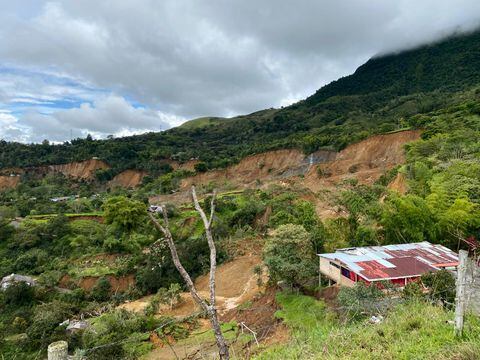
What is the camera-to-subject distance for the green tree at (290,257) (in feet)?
49.0

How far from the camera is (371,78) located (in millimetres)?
90562

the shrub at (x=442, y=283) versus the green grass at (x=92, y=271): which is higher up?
the shrub at (x=442, y=283)

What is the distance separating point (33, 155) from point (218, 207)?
54.4 meters

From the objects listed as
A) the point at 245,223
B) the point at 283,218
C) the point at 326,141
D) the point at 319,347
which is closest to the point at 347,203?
the point at 283,218

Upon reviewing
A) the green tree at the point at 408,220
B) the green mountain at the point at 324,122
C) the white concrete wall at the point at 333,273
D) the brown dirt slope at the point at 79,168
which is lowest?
the white concrete wall at the point at 333,273

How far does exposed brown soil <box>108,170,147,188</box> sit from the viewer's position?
2352 inches

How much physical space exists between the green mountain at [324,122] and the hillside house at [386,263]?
32668 millimetres

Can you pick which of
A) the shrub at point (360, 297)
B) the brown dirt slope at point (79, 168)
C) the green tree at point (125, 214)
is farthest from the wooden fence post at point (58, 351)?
the brown dirt slope at point (79, 168)

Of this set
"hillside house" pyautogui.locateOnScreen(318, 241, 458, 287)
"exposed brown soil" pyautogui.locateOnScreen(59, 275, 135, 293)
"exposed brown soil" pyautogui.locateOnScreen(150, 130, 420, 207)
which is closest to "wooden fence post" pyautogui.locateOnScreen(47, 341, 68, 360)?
"hillside house" pyautogui.locateOnScreen(318, 241, 458, 287)

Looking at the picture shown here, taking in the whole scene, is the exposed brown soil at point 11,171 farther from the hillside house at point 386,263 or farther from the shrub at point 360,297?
the shrub at point 360,297

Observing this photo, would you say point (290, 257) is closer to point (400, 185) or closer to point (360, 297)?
point (360, 297)

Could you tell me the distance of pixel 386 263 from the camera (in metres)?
13.5

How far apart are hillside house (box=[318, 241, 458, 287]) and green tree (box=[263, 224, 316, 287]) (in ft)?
2.90

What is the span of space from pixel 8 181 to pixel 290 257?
6387cm
